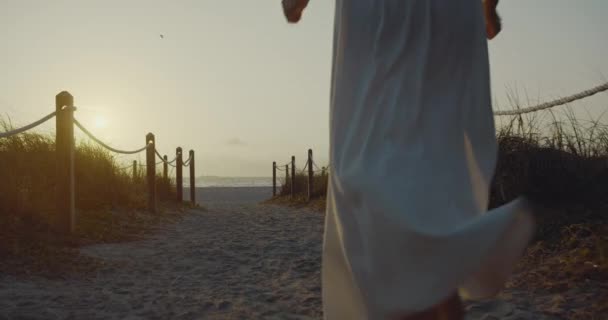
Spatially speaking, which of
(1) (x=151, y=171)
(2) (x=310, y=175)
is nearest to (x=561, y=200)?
(1) (x=151, y=171)

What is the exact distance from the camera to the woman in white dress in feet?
4.00

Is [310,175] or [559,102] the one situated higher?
[559,102]

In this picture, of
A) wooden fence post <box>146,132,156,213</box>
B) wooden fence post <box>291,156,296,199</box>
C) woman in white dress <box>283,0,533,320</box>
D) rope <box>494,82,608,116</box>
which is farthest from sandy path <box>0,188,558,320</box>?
wooden fence post <box>291,156,296,199</box>

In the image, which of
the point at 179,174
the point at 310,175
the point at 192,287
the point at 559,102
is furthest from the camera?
the point at 310,175

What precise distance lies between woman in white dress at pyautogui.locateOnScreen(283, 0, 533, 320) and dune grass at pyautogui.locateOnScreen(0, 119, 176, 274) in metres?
3.09

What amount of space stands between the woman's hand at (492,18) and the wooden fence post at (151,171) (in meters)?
7.28

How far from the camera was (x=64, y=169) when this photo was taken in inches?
196

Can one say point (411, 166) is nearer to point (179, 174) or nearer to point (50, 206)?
point (50, 206)

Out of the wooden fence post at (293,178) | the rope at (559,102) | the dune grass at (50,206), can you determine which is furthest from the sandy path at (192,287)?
the wooden fence post at (293,178)

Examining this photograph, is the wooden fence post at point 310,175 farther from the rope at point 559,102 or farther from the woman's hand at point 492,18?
the woman's hand at point 492,18

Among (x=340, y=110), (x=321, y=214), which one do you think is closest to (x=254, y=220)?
(x=321, y=214)

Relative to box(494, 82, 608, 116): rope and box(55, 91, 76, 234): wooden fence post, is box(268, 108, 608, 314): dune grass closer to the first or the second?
box(494, 82, 608, 116): rope

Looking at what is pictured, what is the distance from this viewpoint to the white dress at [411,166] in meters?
1.22

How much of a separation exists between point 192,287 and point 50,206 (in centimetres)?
280
